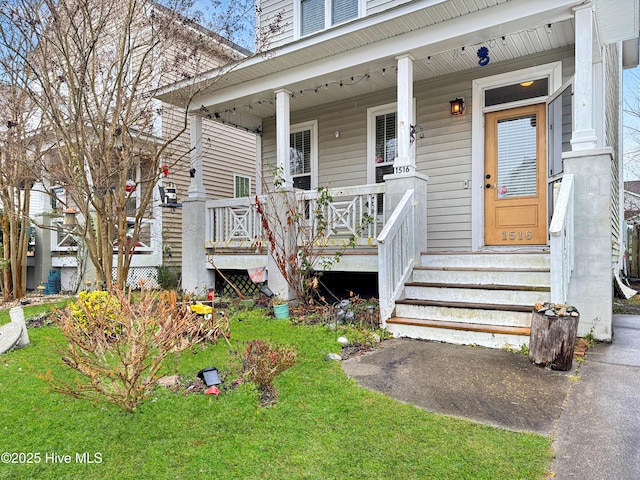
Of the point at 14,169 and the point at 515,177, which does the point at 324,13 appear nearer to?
the point at 515,177

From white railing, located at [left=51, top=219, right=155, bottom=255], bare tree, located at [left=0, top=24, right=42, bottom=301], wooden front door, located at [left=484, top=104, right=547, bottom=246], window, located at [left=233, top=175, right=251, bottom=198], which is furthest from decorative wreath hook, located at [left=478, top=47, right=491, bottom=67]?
window, located at [left=233, top=175, right=251, bottom=198]

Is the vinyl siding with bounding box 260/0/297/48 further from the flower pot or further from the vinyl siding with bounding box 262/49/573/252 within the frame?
the flower pot

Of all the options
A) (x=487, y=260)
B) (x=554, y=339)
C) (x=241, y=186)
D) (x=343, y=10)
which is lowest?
(x=554, y=339)

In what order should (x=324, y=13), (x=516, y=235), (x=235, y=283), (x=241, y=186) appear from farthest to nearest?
(x=241, y=186)
(x=324, y=13)
(x=235, y=283)
(x=516, y=235)

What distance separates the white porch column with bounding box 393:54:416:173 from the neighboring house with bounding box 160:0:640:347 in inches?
0.7

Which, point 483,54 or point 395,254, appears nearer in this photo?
point 395,254

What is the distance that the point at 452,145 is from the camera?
21.0ft

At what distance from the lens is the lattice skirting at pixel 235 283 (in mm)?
7062

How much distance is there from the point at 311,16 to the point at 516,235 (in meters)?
5.42

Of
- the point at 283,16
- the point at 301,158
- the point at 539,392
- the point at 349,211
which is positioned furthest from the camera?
the point at 301,158

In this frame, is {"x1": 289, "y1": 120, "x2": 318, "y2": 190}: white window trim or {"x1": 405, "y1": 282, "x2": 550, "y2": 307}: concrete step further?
{"x1": 289, "y1": 120, "x2": 318, "y2": 190}: white window trim

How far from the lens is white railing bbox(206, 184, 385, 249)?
18.3 ft

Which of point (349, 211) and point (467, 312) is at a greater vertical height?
point (349, 211)

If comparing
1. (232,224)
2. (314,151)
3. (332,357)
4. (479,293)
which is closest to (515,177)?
(479,293)
